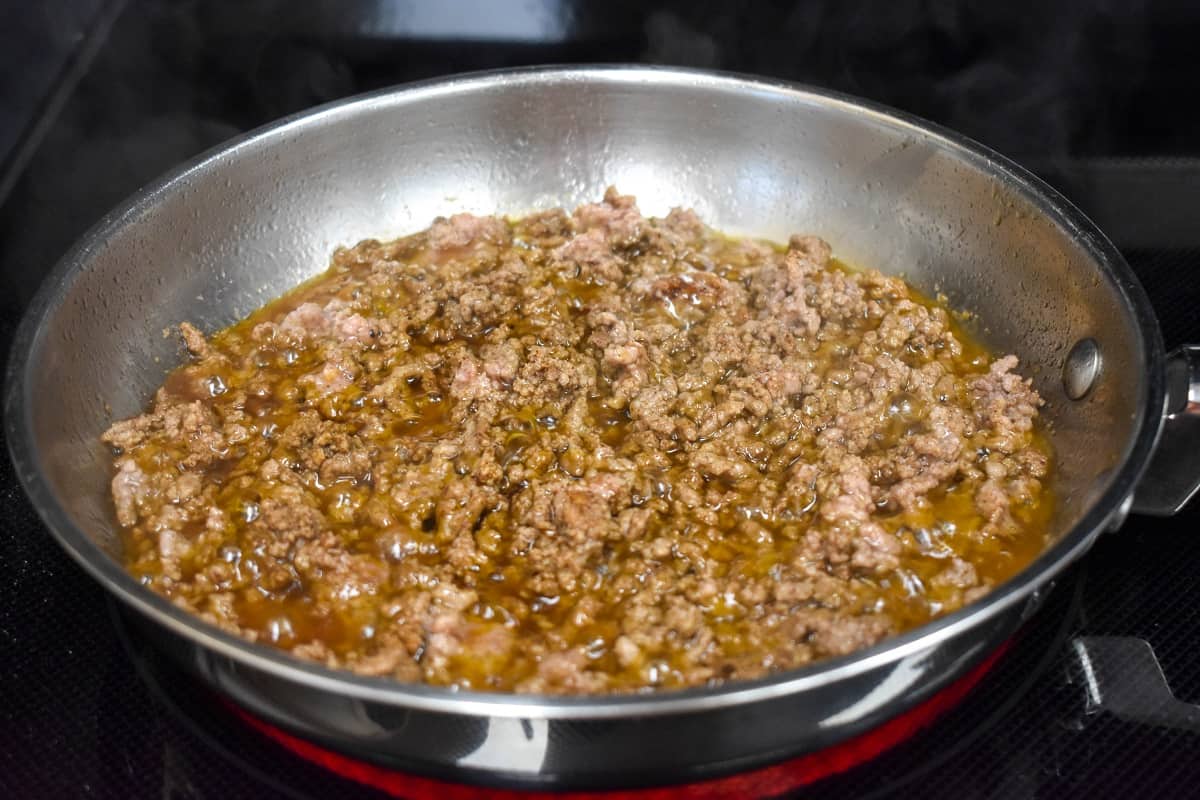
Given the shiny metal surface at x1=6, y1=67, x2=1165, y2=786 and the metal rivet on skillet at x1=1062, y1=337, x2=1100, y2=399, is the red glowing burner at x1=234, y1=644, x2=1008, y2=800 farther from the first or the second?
the metal rivet on skillet at x1=1062, y1=337, x2=1100, y2=399

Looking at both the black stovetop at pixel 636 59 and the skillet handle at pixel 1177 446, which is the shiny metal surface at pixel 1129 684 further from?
the skillet handle at pixel 1177 446

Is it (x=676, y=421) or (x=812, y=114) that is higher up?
(x=812, y=114)

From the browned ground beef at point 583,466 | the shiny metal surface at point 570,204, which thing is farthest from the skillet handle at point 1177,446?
the browned ground beef at point 583,466

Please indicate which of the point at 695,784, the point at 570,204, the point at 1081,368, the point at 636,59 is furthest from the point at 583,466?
the point at 636,59

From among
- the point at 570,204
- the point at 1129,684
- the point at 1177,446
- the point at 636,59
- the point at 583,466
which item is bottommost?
the point at 1129,684

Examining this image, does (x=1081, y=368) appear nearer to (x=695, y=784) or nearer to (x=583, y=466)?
(x=583, y=466)

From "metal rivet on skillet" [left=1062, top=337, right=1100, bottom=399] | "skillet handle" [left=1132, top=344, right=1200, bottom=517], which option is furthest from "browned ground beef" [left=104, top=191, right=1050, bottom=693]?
"skillet handle" [left=1132, top=344, right=1200, bottom=517]

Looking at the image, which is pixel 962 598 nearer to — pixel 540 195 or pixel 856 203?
pixel 856 203

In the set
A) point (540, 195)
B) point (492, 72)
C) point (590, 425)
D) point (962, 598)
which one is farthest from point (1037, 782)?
point (492, 72)
